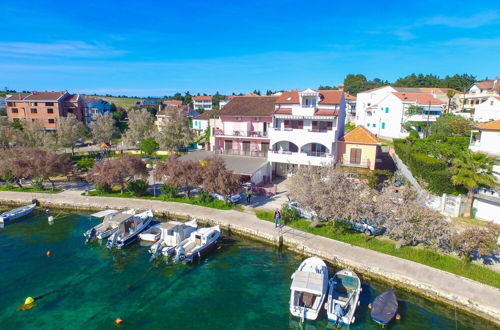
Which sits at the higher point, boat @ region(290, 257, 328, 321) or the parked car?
the parked car

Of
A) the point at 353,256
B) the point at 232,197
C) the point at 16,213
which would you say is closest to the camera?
the point at 353,256

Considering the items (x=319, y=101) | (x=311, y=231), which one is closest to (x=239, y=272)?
(x=311, y=231)

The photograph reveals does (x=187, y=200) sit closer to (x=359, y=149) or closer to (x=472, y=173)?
(x=359, y=149)

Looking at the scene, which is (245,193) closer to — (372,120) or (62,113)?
(372,120)

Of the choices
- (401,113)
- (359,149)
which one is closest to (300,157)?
(359,149)

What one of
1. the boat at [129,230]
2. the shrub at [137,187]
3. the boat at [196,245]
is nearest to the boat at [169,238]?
the boat at [196,245]

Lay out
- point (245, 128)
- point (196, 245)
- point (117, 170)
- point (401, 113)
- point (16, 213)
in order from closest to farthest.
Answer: point (196, 245) < point (16, 213) < point (117, 170) < point (245, 128) < point (401, 113)

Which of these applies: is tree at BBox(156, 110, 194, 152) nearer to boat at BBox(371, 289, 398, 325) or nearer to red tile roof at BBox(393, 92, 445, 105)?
boat at BBox(371, 289, 398, 325)

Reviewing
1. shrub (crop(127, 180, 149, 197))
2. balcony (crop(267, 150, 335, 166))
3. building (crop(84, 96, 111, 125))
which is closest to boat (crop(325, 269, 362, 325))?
balcony (crop(267, 150, 335, 166))
